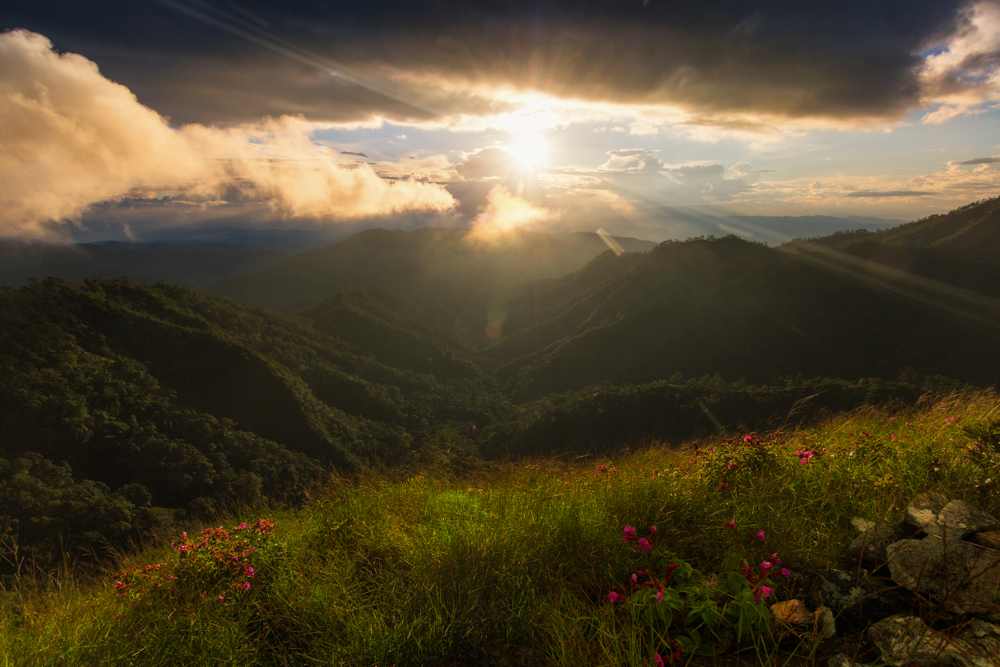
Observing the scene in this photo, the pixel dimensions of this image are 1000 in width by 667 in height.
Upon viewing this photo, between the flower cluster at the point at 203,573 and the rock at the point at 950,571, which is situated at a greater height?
the rock at the point at 950,571

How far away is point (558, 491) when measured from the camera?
422cm

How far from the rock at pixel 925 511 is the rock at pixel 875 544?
10 centimetres

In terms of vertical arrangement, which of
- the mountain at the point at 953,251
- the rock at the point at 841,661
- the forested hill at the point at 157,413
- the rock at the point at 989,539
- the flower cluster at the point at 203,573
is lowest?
the forested hill at the point at 157,413

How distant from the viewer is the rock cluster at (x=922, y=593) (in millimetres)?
1968

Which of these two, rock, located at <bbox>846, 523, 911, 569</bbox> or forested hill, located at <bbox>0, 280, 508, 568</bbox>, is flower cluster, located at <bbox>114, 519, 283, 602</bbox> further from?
forested hill, located at <bbox>0, 280, 508, 568</bbox>

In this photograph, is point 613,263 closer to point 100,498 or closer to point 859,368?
point 859,368

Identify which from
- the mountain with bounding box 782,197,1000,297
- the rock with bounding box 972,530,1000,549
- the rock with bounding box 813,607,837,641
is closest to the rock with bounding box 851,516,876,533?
the rock with bounding box 972,530,1000,549

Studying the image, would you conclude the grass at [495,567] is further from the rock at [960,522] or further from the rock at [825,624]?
the rock at [960,522]

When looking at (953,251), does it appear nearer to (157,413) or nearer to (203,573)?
(203,573)

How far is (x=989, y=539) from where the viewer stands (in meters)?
2.40

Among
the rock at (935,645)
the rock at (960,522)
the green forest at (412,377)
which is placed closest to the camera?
the rock at (935,645)

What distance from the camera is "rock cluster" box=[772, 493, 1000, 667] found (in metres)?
1.97

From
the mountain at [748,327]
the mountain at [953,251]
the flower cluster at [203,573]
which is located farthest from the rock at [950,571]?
the mountain at [953,251]

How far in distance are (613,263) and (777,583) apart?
492 ft
